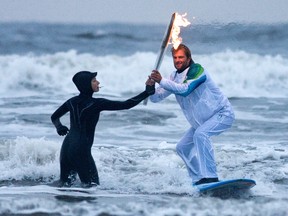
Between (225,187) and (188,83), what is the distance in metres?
1.25

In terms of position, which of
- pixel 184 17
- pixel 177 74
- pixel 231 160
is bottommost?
pixel 231 160

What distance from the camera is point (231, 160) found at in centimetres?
1358

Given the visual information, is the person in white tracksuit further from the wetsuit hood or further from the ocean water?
the wetsuit hood

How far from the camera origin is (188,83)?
1016 cm

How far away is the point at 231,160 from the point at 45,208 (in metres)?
4.80

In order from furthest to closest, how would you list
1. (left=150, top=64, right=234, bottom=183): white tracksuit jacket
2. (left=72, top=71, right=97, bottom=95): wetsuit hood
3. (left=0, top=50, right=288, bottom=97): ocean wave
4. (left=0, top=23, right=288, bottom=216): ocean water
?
(left=0, top=50, right=288, bottom=97): ocean wave
(left=150, top=64, right=234, bottom=183): white tracksuit jacket
(left=72, top=71, right=97, bottom=95): wetsuit hood
(left=0, top=23, right=288, bottom=216): ocean water

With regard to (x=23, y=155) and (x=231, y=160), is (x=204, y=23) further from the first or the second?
(x=23, y=155)

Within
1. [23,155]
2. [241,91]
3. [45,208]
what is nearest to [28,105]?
[241,91]

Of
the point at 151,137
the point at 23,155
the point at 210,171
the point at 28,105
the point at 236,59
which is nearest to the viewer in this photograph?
the point at 210,171

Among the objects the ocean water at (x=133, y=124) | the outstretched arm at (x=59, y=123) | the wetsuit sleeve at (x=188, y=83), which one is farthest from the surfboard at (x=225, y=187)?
the outstretched arm at (x=59, y=123)

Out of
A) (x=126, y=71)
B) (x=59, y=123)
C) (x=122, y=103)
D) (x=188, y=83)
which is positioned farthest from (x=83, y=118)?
(x=126, y=71)

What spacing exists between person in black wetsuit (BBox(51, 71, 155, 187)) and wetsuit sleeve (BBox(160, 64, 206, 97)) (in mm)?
225

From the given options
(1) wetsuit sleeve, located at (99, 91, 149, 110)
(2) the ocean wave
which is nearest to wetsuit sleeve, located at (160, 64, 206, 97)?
(1) wetsuit sleeve, located at (99, 91, 149, 110)

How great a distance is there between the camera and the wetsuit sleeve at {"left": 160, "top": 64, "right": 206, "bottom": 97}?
10.1m
